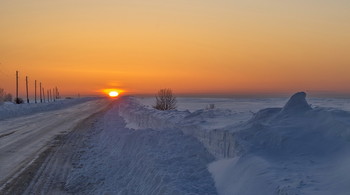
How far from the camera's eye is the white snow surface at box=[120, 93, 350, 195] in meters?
5.54

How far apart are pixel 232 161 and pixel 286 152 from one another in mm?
1147

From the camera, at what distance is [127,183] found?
9.01 metres

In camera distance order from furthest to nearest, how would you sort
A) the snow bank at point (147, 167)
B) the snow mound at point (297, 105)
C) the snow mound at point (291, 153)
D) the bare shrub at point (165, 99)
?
the bare shrub at point (165, 99), the snow mound at point (297, 105), the snow bank at point (147, 167), the snow mound at point (291, 153)

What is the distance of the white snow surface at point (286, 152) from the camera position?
218 inches

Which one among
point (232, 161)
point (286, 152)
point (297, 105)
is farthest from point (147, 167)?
point (297, 105)

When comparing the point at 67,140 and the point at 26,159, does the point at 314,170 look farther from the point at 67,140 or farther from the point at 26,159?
the point at 67,140

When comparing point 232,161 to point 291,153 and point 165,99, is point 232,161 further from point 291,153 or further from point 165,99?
point 165,99

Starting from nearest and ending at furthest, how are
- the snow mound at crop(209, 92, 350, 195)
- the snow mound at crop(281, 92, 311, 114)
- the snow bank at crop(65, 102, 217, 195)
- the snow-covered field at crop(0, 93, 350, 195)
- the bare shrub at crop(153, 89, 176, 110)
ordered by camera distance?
the snow mound at crop(209, 92, 350, 195), the snow-covered field at crop(0, 93, 350, 195), the snow bank at crop(65, 102, 217, 195), the snow mound at crop(281, 92, 311, 114), the bare shrub at crop(153, 89, 176, 110)

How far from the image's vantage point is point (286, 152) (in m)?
7.07

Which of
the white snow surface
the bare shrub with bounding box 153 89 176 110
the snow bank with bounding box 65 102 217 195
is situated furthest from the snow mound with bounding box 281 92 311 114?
the bare shrub with bounding box 153 89 176 110

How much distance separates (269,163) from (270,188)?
3.63 feet

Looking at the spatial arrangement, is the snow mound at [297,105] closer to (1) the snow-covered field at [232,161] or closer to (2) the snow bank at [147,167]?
(1) the snow-covered field at [232,161]

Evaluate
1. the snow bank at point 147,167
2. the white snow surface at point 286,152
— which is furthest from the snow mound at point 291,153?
the snow bank at point 147,167

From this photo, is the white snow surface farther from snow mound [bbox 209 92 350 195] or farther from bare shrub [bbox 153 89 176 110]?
bare shrub [bbox 153 89 176 110]
